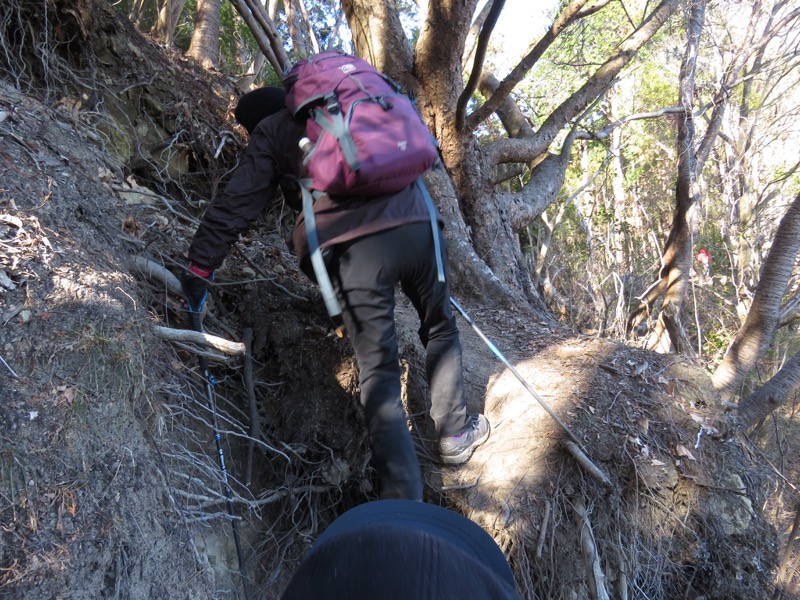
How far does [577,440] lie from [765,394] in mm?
3240

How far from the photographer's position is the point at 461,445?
9.30 ft

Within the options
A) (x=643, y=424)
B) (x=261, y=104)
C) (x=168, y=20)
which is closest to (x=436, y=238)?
(x=261, y=104)

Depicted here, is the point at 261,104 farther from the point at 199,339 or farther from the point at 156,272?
the point at 199,339

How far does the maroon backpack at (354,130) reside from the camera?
2.21m

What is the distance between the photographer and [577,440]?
2.92 meters

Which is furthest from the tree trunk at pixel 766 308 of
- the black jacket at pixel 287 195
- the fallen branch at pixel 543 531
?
the black jacket at pixel 287 195

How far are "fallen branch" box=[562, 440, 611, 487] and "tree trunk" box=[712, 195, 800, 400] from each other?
3.00 metres

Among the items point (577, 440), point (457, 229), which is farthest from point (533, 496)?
point (457, 229)

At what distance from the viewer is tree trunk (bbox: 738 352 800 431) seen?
199 inches

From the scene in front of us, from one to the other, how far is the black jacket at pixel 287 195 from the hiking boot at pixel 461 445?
1.13 m

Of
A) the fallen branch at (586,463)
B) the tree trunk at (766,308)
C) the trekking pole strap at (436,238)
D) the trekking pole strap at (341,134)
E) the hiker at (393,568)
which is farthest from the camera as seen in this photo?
the tree trunk at (766,308)

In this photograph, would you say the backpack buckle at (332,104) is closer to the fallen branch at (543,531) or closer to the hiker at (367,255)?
the hiker at (367,255)

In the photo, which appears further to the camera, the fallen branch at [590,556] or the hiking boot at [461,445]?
the hiking boot at [461,445]

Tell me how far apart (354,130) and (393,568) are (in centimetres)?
170
